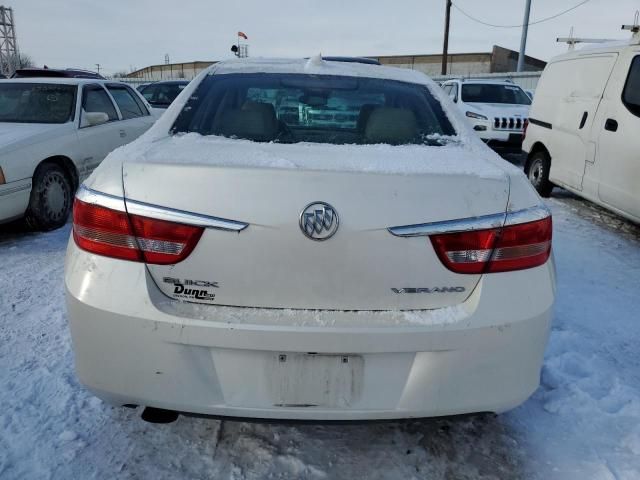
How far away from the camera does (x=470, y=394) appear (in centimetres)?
184

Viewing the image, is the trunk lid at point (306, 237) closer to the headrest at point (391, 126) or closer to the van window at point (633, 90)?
the headrest at point (391, 126)

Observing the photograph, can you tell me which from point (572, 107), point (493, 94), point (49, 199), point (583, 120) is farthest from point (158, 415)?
point (493, 94)

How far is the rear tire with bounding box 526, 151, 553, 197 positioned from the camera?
737cm

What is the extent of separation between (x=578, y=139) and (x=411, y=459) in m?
5.32

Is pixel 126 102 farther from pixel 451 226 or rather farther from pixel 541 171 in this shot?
pixel 451 226

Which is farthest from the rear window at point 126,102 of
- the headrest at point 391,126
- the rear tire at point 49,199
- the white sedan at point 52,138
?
the headrest at point 391,126

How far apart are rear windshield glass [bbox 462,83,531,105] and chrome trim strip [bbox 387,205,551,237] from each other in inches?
436

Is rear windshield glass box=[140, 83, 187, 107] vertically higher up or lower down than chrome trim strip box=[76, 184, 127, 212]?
higher up

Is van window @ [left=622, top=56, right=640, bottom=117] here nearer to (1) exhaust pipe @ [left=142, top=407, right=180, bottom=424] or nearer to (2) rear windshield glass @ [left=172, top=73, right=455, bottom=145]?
(2) rear windshield glass @ [left=172, top=73, right=455, bottom=145]

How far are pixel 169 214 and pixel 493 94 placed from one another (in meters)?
12.0

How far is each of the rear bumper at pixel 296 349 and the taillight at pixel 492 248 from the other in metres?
0.05

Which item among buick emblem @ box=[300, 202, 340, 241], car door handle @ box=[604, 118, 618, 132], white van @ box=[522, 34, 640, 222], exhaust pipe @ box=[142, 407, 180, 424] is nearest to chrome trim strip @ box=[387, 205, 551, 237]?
buick emblem @ box=[300, 202, 340, 241]

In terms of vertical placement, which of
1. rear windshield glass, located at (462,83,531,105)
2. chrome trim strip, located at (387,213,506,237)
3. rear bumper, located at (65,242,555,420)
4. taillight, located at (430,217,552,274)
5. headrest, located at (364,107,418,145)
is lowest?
rear bumper, located at (65,242,555,420)

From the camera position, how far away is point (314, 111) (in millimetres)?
2945
